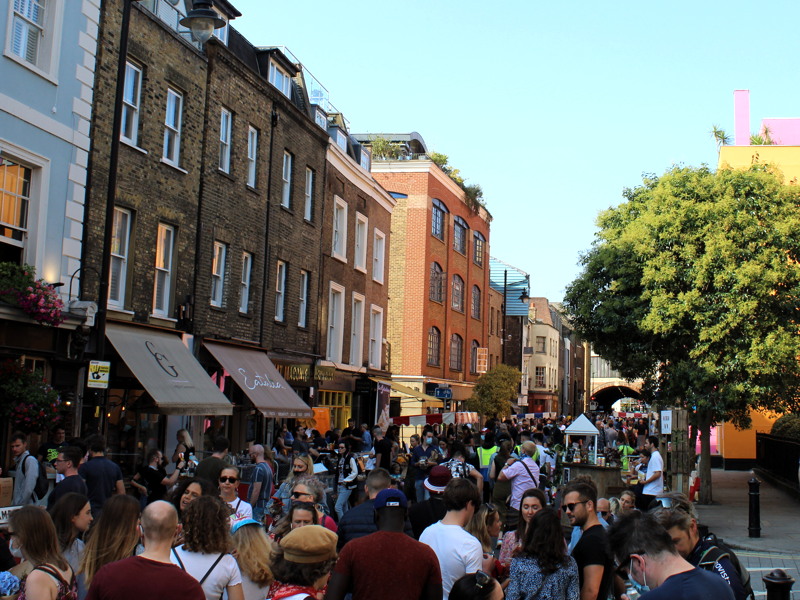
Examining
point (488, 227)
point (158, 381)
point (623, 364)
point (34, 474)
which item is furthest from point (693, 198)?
point (488, 227)

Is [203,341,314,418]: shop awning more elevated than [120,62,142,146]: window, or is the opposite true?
[120,62,142,146]: window

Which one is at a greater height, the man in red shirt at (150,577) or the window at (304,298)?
the window at (304,298)

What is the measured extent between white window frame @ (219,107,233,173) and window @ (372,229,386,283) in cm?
1233

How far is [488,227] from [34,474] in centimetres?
4561

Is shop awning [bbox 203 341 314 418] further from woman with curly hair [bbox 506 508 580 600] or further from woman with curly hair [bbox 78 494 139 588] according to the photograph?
woman with curly hair [bbox 506 508 580 600]

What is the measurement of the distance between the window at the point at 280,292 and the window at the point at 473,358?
86.3 feet

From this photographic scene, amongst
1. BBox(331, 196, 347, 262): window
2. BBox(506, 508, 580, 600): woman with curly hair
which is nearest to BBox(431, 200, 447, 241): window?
BBox(331, 196, 347, 262): window

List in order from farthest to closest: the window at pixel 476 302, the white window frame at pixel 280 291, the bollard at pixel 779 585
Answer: the window at pixel 476 302 → the white window frame at pixel 280 291 → the bollard at pixel 779 585

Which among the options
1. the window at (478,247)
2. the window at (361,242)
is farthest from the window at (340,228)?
the window at (478,247)

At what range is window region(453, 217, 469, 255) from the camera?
48.1m

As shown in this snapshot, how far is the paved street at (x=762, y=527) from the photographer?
14219 mm

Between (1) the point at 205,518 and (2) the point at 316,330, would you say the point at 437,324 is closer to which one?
(2) the point at 316,330

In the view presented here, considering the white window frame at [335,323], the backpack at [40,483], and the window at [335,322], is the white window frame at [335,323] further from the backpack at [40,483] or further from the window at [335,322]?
the backpack at [40,483]

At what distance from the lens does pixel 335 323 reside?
101ft
